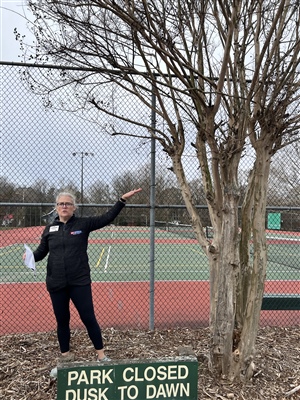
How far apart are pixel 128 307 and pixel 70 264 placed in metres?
4.64

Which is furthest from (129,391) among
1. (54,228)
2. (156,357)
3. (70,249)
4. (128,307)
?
(128,307)

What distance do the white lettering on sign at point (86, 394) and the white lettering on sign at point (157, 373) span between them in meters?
0.16

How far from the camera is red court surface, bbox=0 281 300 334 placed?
6660 mm

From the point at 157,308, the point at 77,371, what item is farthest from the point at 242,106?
A: the point at 157,308

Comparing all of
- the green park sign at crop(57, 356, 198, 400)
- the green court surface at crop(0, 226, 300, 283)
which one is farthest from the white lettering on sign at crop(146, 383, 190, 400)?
the green court surface at crop(0, 226, 300, 283)

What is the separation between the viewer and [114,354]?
4.28m

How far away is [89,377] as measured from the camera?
220cm

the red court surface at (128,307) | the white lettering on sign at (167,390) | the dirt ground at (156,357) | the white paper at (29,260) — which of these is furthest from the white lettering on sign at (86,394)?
the red court surface at (128,307)

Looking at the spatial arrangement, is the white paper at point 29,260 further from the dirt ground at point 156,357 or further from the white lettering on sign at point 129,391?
the white lettering on sign at point 129,391

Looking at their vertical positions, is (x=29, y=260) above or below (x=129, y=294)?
above

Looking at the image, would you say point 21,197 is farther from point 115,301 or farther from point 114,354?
point 115,301

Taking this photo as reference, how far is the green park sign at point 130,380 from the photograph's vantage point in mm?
2182

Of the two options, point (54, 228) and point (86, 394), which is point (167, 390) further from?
point (54, 228)

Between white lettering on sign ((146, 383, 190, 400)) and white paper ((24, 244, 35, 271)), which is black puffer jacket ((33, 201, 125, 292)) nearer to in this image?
white paper ((24, 244, 35, 271))
